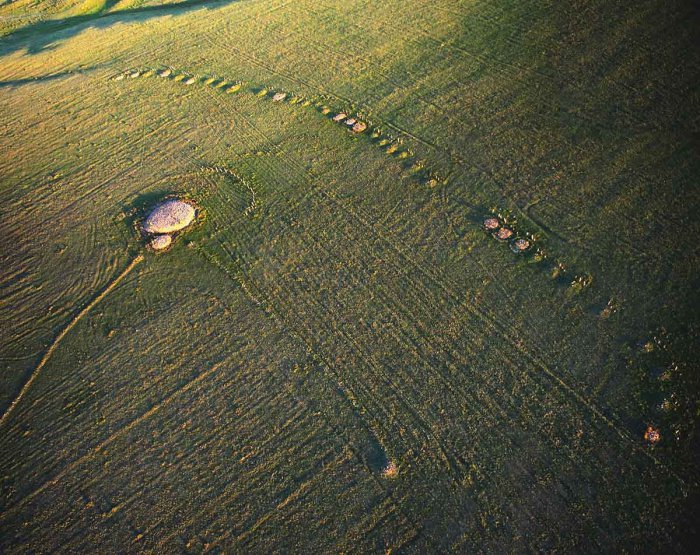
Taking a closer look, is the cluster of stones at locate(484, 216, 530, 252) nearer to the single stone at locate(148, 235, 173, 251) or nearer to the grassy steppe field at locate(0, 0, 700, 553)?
the grassy steppe field at locate(0, 0, 700, 553)

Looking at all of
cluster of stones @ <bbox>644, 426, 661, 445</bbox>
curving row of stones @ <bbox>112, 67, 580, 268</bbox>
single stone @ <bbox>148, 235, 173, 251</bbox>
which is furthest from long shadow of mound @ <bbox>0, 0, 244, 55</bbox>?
cluster of stones @ <bbox>644, 426, 661, 445</bbox>

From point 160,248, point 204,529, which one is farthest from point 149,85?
point 204,529

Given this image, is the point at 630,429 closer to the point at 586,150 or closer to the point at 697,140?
the point at 586,150

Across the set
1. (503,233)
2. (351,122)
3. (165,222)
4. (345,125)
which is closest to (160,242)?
(165,222)

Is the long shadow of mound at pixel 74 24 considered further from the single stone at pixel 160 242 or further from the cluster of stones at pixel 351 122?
the single stone at pixel 160 242

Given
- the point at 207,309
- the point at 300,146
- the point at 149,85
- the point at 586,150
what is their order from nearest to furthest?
the point at 207,309
the point at 586,150
the point at 300,146
the point at 149,85

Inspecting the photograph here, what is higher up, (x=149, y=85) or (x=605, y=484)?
(x=149, y=85)

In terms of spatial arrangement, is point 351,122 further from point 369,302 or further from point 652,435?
point 652,435

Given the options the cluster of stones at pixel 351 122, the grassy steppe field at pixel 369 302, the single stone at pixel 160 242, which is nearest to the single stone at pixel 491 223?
the grassy steppe field at pixel 369 302
